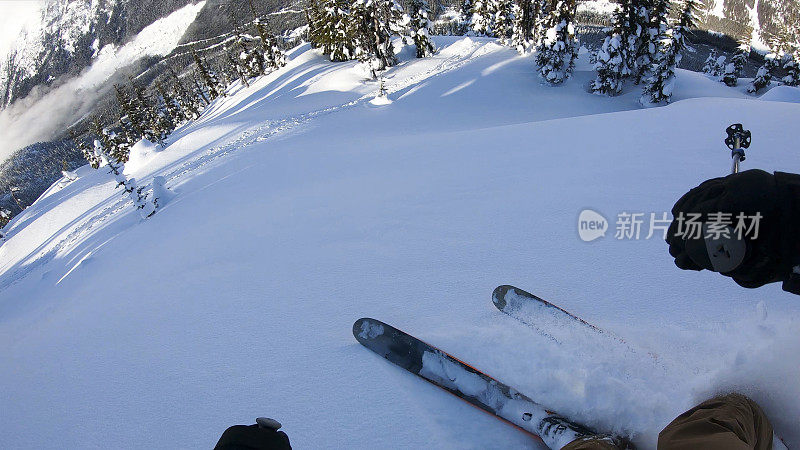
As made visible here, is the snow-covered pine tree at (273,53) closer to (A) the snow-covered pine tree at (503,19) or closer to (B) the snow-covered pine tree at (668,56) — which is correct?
(A) the snow-covered pine tree at (503,19)

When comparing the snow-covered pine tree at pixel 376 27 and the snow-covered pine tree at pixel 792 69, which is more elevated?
the snow-covered pine tree at pixel 376 27

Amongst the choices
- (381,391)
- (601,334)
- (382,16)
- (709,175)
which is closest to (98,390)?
(381,391)

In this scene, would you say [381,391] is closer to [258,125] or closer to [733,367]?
[733,367]

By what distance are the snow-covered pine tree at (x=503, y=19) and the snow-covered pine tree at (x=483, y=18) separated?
1255 mm

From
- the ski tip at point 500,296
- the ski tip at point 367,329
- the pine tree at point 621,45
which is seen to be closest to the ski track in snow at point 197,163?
the ski tip at point 367,329

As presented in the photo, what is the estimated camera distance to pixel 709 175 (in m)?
6.22

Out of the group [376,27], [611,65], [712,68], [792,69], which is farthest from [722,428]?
[712,68]

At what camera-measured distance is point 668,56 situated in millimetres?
25172

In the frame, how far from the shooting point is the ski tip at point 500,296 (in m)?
4.07

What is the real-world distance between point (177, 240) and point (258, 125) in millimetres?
15746

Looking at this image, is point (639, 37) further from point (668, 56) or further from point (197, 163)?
point (197, 163)

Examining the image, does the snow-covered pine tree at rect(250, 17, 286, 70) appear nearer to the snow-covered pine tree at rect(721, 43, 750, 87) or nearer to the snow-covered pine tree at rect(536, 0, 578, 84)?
the snow-covered pine tree at rect(536, 0, 578, 84)

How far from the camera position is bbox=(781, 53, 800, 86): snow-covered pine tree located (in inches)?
1358

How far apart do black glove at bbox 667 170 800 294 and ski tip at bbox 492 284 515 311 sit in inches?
91.5
